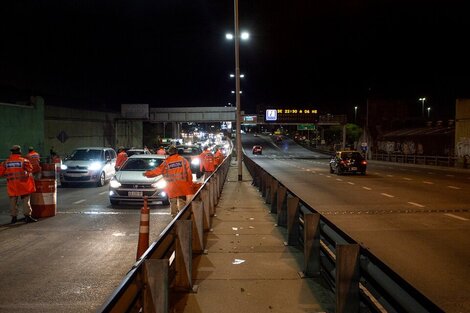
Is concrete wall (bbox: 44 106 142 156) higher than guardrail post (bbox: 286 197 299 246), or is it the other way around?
concrete wall (bbox: 44 106 142 156)

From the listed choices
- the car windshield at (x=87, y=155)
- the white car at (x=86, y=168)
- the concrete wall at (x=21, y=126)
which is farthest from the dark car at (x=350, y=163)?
the concrete wall at (x=21, y=126)

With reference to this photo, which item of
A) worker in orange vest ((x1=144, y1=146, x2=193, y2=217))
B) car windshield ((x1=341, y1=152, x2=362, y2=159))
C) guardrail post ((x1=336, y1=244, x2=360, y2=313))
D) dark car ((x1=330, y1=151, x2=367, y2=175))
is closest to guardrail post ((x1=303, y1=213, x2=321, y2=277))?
guardrail post ((x1=336, y1=244, x2=360, y2=313))

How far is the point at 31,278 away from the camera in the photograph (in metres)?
7.55

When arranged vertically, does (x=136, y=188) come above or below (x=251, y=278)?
above

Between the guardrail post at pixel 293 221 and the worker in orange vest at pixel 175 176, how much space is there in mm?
2501

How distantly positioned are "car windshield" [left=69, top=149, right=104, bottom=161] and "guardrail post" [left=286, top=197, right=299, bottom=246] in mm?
16194

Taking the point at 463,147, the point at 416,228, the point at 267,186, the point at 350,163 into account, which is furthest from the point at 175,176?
the point at 463,147

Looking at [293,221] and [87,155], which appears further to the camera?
[87,155]

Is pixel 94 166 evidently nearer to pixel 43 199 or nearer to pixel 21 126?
pixel 43 199

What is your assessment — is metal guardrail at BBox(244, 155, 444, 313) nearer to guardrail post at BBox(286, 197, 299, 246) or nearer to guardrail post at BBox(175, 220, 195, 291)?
guardrail post at BBox(286, 197, 299, 246)

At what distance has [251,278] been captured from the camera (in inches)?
283

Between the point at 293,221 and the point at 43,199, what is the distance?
7404 millimetres

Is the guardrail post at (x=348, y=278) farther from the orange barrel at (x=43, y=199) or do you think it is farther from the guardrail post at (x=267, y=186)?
the guardrail post at (x=267, y=186)

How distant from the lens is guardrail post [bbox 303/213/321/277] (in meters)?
7.17
